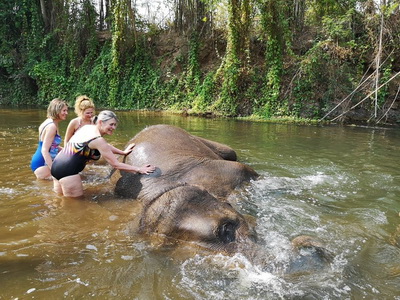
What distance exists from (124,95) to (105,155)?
61.4ft

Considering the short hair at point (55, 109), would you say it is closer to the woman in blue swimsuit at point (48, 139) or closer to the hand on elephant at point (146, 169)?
the woman in blue swimsuit at point (48, 139)

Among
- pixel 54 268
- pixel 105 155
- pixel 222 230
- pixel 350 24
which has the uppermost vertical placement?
pixel 350 24

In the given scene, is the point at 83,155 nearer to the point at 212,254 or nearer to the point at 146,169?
the point at 146,169

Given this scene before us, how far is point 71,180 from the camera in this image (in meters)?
5.09

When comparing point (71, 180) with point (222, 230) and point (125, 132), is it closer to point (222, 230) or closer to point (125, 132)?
point (222, 230)

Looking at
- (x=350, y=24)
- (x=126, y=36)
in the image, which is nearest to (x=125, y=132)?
(x=350, y=24)

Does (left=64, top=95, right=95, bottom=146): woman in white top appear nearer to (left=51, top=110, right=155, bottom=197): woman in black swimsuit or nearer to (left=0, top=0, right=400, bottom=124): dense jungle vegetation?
(left=51, top=110, right=155, bottom=197): woman in black swimsuit

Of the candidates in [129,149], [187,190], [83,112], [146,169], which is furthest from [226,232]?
[83,112]

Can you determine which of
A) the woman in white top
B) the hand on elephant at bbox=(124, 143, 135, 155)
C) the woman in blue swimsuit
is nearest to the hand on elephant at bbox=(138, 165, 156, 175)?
the hand on elephant at bbox=(124, 143, 135, 155)

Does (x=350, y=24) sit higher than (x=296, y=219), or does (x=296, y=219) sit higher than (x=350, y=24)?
(x=350, y=24)

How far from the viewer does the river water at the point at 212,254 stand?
283cm

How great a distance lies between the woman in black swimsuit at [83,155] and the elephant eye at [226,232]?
173 centimetres

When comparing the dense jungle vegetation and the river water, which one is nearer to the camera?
the river water

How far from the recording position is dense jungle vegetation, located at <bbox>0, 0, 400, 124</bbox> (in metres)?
15.2
